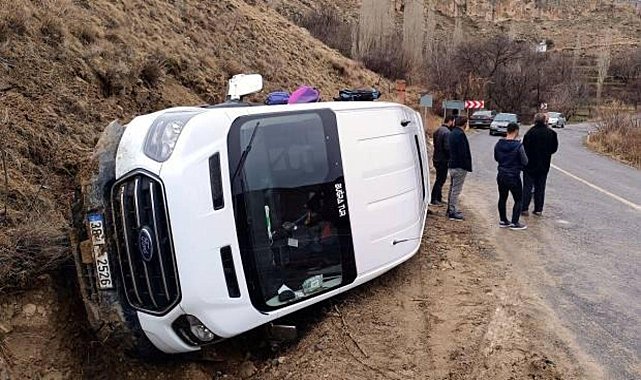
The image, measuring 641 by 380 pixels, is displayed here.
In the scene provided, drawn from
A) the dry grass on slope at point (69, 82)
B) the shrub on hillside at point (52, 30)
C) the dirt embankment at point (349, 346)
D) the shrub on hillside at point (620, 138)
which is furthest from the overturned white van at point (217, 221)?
the shrub on hillside at point (620, 138)

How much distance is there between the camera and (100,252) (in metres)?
4.09

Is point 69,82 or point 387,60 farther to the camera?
point 387,60

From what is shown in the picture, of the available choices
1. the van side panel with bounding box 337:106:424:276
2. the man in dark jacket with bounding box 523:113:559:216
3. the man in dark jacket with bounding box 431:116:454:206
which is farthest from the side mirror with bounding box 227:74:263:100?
the man in dark jacket with bounding box 523:113:559:216

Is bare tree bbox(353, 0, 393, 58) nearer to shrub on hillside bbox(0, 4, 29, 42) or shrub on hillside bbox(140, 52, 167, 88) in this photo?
shrub on hillside bbox(140, 52, 167, 88)

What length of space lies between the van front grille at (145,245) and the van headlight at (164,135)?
20 centimetres

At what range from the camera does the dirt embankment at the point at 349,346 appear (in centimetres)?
420

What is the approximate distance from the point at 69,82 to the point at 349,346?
5.15 m

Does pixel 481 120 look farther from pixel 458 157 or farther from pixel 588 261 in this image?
pixel 588 261

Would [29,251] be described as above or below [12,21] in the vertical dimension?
below

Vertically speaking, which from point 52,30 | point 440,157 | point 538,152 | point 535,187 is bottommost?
point 535,187

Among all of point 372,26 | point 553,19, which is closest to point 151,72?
point 372,26

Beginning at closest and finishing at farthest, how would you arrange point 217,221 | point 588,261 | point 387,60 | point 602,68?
point 217,221
point 588,261
point 387,60
point 602,68

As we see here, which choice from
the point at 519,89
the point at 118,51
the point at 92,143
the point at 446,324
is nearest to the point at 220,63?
the point at 118,51

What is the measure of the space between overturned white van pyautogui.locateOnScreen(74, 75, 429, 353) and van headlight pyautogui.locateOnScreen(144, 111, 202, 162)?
0.01 meters
